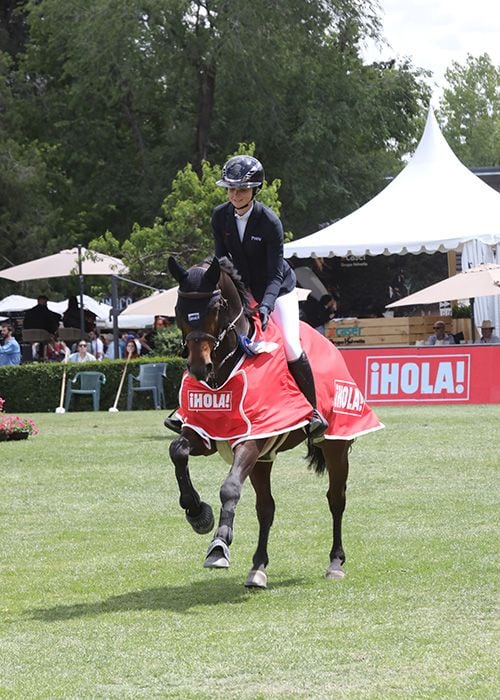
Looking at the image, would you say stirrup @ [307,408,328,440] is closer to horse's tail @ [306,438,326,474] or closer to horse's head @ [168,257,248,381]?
horse's tail @ [306,438,326,474]

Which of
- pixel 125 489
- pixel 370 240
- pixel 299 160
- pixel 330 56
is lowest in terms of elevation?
pixel 125 489

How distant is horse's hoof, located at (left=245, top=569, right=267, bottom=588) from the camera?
8844mm

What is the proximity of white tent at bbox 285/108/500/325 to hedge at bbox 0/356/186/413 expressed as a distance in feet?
A: 18.0

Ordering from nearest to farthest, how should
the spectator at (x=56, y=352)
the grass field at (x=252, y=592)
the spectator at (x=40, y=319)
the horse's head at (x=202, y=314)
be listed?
the grass field at (x=252, y=592), the horse's head at (x=202, y=314), the spectator at (x=56, y=352), the spectator at (x=40, y=319)

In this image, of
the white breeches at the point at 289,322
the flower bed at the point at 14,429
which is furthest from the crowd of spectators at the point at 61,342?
the white breeches at the point at 289,322

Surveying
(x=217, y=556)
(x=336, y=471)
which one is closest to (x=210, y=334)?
(x=217, y=556)

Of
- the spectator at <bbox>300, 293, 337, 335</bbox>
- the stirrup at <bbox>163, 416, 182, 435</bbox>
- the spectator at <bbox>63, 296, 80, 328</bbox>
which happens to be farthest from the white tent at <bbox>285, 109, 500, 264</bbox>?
the stirrup at <bbox>163, 416, 182, 435</bbox>

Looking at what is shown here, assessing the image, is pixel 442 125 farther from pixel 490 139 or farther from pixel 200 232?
pixel 200 232

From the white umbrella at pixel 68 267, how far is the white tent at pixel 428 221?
4906mm

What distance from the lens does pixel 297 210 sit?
51.0 metres

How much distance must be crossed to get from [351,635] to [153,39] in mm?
44625

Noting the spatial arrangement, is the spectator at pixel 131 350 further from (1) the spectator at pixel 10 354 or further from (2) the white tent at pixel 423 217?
(2) the white tent at pixel 423 217

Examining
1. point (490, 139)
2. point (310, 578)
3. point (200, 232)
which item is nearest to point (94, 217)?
point (200, 232)

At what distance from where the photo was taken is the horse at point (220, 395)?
834cm
